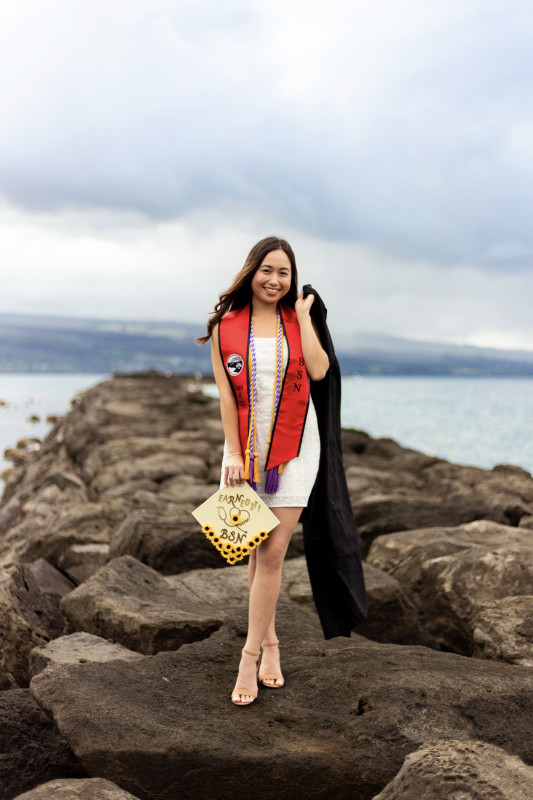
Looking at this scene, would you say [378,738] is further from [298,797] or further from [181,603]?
[181,603]

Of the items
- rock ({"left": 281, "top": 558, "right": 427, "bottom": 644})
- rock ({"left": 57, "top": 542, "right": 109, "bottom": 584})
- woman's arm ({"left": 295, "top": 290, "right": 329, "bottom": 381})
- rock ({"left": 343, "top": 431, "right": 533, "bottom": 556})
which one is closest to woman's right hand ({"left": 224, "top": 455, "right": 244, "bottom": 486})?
woman's arm ({"left": 295, "top": 290, "right": 329, "bottom": 381})

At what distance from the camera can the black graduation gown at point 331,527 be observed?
382 centimetres

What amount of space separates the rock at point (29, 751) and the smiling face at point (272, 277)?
2.22 metres

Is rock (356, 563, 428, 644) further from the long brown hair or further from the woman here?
the long brown hair

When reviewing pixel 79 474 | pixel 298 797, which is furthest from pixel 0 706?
pixel 79 474

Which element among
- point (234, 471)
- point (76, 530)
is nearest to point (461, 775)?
point (234, 471)

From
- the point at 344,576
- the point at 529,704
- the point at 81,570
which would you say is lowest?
the point at 81,570

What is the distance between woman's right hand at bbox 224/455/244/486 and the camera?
356 cm

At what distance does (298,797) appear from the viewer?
10.5 feet

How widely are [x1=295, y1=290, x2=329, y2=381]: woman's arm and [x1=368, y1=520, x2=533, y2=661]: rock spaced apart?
2.00 m

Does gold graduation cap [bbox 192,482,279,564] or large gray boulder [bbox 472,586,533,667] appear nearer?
gold graduation cap [bbox 192,482,279,564]

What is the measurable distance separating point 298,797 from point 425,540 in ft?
9.34

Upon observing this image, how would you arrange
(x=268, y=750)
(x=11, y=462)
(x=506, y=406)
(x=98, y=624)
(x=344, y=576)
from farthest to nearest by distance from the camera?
(x=506, y=406) < (x=11, y=462) < (x=98, y=624) < (x=344, y=576) < (x=268, y=750)

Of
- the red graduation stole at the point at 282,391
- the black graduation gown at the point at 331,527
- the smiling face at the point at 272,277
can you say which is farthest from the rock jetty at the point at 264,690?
the smiling face at the point at 272,277
